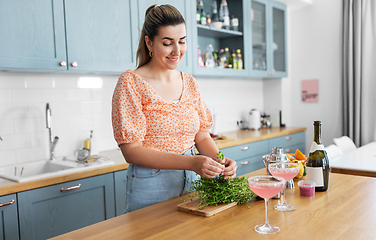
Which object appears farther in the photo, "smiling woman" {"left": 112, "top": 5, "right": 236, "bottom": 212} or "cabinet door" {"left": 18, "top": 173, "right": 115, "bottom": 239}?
"cabinet door" {"left": 18, "top": 173, "right": 115, "bottom": 239}

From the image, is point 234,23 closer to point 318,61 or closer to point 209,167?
point 318,61

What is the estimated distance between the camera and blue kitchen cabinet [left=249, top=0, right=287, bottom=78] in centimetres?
401

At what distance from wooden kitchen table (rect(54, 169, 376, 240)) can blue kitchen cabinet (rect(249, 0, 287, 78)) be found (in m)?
2.79

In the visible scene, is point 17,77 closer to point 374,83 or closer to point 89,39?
point 89,39

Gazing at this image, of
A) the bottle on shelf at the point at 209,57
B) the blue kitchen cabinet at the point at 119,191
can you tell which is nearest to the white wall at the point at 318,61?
the bottle on shelf at the point at 209,57

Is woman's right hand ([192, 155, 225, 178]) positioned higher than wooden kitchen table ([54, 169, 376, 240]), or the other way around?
woman's right hand ([192, 155, 225, 178])

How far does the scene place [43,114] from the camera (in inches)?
100

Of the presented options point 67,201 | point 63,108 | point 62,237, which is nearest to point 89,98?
point 63,108

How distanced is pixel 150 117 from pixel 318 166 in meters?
0.74

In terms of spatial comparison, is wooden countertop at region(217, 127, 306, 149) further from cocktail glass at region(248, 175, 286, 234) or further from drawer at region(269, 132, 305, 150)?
cocktail glass at region(248, 175, 286, 234)

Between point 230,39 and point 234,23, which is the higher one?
point 234,23

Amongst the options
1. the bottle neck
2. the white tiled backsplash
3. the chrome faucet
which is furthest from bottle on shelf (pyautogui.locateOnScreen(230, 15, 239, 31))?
the bottle neck

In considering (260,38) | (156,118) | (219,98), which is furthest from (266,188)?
(260,38)

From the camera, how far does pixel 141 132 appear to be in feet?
4.78
